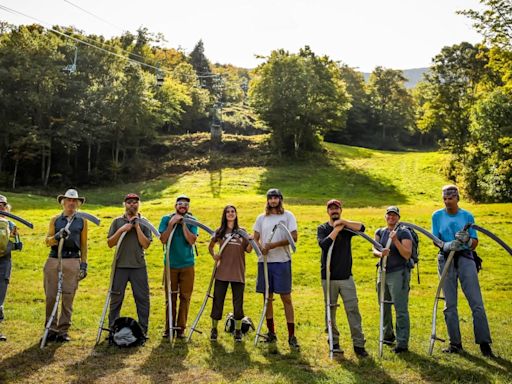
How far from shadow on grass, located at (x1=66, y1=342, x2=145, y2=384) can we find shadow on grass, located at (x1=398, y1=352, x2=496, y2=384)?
4548mm

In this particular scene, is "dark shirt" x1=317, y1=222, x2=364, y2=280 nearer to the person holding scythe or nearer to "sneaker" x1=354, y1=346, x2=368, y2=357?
"sneaker" x1=354, y1=346, x2=368, y2=357

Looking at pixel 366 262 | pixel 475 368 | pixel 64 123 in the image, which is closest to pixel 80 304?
pixel 475 368

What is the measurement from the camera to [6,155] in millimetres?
53344

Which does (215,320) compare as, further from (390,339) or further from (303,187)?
(303,187)

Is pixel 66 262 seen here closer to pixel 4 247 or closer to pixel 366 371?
pixel 4 247

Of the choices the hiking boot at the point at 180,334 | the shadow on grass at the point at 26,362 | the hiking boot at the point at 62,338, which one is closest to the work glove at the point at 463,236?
the hiking boot at the point at 180,334

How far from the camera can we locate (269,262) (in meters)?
9.70

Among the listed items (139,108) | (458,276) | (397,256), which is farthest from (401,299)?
(139,108)

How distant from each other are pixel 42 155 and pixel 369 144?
174 ft

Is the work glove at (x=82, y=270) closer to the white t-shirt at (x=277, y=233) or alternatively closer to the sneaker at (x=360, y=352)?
the white t-shirt at (x=277, y=233)

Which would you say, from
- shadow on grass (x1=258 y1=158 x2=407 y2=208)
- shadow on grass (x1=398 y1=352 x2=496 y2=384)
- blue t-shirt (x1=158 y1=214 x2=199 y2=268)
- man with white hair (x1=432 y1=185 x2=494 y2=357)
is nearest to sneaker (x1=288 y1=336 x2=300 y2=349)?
shadow on grass (x1=398 y1=352 x2=496 y2=384)

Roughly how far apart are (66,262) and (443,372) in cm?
654

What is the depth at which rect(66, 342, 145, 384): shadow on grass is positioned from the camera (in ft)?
25.5

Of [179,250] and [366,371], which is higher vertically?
[179,250]
